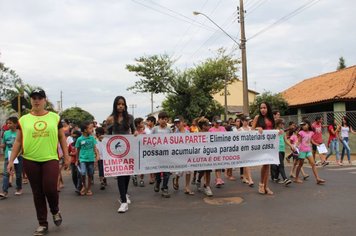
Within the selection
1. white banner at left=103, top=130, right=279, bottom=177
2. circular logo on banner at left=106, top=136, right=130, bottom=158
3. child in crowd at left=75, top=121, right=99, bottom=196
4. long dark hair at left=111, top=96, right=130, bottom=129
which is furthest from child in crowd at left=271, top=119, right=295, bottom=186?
child in crowd at left=75, top=121, right=99, bottom=196

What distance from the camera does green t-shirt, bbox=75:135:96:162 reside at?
28.3 feet

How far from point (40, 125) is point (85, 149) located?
3.22 meters

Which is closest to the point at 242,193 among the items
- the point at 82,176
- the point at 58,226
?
the point at 82,176

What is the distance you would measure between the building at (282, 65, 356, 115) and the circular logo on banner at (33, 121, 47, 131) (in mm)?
20025

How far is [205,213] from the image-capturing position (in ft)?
21.6

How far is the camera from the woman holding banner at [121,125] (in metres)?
6.87

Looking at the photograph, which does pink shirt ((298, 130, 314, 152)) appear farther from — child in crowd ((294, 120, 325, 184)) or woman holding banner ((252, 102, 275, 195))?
woman holding banner ((252, 102, 275, 195))

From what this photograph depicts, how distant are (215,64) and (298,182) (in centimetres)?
2313

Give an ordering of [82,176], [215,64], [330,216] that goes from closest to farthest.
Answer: [330,216], [82,176], [215,64]

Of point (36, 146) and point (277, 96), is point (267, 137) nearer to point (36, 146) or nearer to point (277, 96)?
point (36, 146)

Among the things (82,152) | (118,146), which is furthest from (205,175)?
(82,152)

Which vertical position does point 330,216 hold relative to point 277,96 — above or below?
below

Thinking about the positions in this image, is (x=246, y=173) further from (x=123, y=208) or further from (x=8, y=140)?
(x=8, y=140)

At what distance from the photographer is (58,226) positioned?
5867mm
